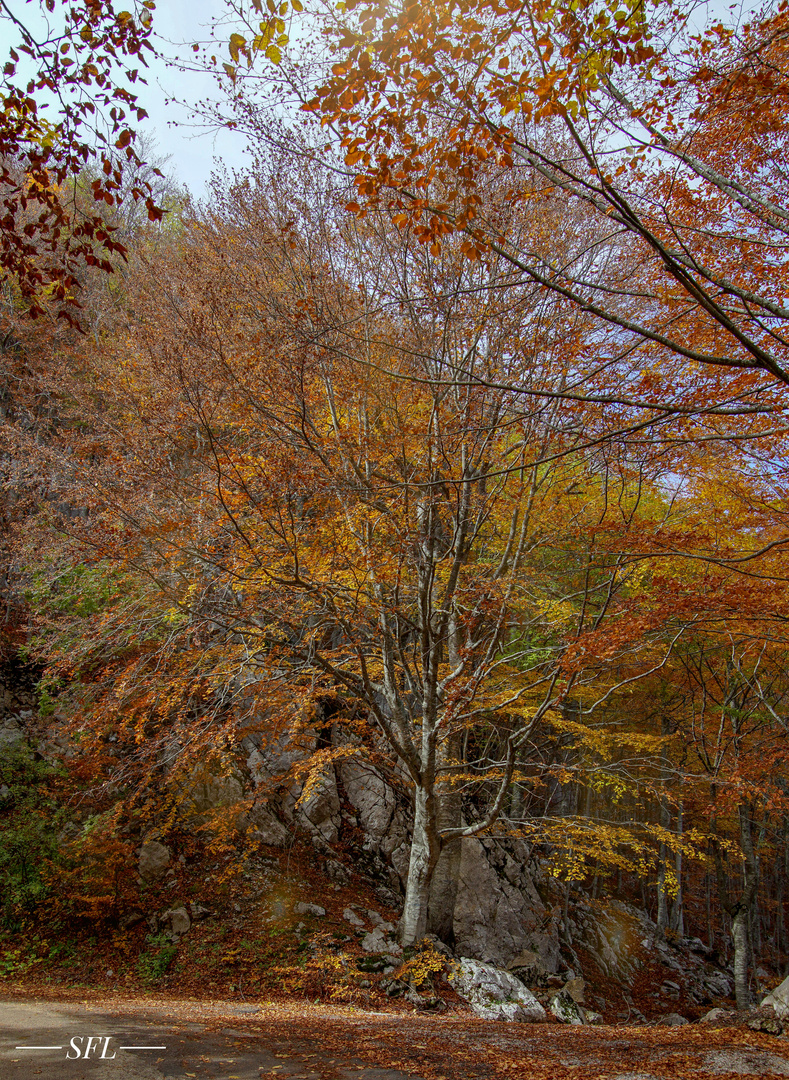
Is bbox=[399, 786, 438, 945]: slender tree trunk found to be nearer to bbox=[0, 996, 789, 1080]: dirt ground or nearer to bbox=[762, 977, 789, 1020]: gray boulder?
bbox=[0, 996, 789, 1080]: dirt ground

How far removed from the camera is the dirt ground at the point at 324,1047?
3.98 meters

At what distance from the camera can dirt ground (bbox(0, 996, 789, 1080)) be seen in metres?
3.98

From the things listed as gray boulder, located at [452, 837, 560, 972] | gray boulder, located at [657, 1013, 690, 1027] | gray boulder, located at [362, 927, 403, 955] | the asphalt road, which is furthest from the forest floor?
gray boulder, located at [657, 1013, 690, 1027]

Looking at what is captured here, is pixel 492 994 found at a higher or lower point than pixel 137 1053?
lower

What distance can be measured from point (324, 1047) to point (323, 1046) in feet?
0.16

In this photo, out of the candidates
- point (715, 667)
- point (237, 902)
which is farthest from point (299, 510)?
point (715, 667)

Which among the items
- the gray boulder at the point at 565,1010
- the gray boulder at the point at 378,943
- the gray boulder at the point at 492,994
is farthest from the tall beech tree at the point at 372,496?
the gray boulder at the point at 565,1010

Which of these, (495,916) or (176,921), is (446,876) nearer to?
(495,916)

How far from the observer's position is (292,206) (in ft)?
27.1

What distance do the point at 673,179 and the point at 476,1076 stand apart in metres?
7.33

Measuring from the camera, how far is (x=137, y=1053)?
4.15m

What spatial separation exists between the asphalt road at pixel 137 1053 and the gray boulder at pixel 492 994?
384 centimetres

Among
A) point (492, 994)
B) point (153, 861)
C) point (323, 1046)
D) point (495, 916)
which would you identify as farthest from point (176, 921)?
point (495, 916)

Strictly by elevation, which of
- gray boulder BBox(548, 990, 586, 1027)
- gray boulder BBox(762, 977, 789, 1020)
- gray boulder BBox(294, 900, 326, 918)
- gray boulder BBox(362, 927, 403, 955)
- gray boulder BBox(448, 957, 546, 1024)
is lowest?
gray boulder BBox(548, 990, 586, 1027)
